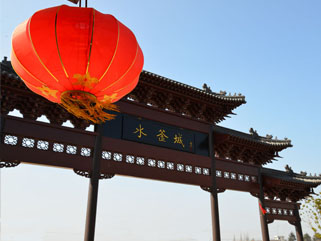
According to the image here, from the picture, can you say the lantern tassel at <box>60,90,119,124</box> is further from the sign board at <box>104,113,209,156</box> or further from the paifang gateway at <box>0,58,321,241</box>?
the sign board at <box>104,113,209,156</box>

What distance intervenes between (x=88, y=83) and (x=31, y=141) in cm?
441

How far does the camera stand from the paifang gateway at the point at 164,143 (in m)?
6.83

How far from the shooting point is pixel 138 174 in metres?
8.20

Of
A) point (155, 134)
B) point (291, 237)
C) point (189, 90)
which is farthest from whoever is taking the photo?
point (291, 237)

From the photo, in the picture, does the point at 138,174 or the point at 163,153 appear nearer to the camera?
the point at 138,174

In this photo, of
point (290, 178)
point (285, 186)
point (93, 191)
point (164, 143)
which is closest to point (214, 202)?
point (164, 143)

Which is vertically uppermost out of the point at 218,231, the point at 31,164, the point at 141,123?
the point at 141,123

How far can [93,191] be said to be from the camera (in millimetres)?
7113

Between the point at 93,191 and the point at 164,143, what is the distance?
282 centimetres

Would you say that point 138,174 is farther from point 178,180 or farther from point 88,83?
point 88,83

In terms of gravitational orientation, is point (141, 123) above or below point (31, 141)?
above

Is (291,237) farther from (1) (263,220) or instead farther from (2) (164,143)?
(2) (164,143)

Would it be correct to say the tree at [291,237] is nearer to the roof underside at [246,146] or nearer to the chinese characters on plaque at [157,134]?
the roof underside at [246,146]

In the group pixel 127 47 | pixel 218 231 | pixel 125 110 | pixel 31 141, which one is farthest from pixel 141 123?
pixel 127 47
